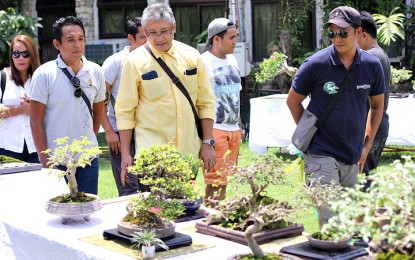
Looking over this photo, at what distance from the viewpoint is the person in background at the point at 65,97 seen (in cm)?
538

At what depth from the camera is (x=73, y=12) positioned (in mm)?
18297

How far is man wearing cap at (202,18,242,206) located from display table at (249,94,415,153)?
11.4 ft

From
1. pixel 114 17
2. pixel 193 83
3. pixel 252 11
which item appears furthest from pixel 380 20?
pixel 193 83

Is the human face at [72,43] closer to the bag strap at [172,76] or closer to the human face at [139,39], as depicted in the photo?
the bag strap at [172,76]

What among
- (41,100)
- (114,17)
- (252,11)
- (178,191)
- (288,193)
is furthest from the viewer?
(114,17)

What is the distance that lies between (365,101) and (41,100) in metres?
2.07

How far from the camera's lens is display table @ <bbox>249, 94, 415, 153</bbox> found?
9742mm

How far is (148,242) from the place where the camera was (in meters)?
3.34

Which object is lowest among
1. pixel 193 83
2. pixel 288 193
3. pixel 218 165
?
pixel 288 193

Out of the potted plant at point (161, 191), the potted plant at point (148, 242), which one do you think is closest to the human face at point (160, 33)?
the potted plant at point (161, 191)

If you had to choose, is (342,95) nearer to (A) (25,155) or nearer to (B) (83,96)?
(B) (83,96)

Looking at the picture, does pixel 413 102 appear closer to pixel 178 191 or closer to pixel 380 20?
pixel 380 20

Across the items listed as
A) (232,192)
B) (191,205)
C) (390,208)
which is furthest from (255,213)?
(232,192)

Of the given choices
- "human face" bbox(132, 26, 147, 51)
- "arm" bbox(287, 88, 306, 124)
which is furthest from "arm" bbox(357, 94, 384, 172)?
"human face" bbox(132, 26, 147, 51)
